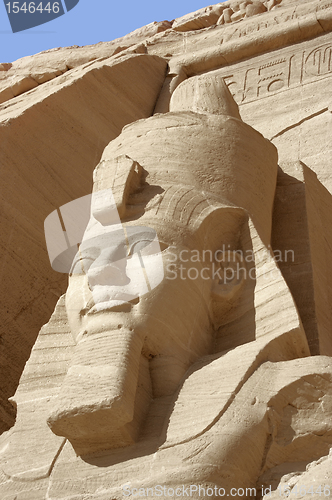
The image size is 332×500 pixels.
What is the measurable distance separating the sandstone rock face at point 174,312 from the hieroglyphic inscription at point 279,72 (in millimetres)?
666

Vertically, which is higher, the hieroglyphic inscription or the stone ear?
the hieroglyphic inscription

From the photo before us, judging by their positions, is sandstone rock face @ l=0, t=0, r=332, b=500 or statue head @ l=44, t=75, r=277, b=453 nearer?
sandstone rock face @ l=0, t=0, r=332, b=500

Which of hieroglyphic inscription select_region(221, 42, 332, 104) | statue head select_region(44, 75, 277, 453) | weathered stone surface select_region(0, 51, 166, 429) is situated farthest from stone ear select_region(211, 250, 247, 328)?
hieroglyphic inscription select_region(221, 42, 332, 104)

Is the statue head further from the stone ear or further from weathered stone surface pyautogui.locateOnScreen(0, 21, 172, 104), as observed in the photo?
weathered stone surface pyautogui.locateOnScreen(0, 21, 172, 104)

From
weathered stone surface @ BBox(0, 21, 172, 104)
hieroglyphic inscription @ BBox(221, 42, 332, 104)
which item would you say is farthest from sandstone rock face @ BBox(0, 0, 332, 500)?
weathered stone surface @ BBox(0, 21, 172, 104)

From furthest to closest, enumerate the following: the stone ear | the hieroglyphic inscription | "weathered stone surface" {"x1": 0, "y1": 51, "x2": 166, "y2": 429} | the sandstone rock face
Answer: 1. the hieroglyphic inscription
2. "weathered stone surface" {"x1": 0, "y1": 51, "x2": 166, "y2": 429}
3. the stone ear
4. the sandstone rock face

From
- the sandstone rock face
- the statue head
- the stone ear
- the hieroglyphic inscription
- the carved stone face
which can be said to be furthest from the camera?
the hieroglyphic inscription

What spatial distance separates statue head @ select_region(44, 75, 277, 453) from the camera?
268 centimetres

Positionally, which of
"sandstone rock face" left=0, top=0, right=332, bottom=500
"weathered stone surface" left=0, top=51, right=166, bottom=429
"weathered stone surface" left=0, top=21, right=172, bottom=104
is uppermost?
"weathered stone surface" left=0, top=21, right=172, bottom=104

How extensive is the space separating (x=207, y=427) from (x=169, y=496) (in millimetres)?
304

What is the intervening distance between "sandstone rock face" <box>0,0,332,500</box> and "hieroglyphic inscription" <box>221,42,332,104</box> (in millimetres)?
666

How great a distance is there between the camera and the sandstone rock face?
255 cm

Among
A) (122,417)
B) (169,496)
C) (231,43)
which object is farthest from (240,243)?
(231,43)

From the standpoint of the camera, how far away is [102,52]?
7398 millimetres
